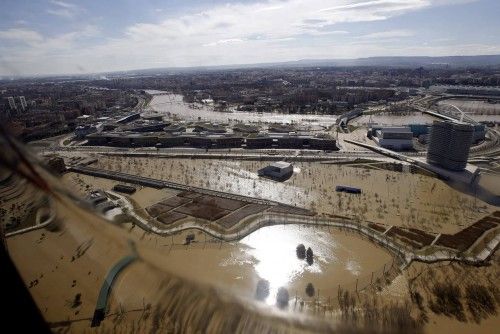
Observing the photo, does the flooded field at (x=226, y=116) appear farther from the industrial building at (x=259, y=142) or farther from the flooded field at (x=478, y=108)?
the flooded field at (x=478, y=108)

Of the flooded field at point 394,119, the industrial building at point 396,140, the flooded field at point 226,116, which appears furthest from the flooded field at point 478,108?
the industrial building at point 396,140

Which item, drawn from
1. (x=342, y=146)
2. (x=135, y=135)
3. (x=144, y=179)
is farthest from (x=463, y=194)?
(x=135, y=135)

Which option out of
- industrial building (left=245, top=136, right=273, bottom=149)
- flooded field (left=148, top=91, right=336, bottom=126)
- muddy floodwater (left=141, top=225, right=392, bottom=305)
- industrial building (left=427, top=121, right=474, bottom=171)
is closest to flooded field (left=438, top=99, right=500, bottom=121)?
flooded field (left=148, top=91, right=336, bottom=126)

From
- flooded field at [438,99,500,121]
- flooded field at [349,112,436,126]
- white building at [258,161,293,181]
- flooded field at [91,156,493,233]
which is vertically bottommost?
flooded field at [438,99,500,121]

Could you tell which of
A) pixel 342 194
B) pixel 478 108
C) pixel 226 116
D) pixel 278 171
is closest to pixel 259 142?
pixel 278 171

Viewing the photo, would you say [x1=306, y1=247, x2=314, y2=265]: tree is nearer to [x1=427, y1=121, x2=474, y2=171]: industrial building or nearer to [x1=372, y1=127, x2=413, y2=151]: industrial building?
[x1=427, y1=121, x2=474, y2=171]: industrial building

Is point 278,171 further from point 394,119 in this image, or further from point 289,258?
point 394,119
